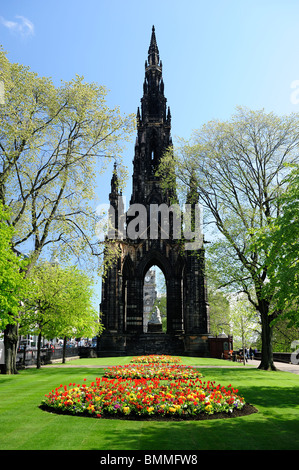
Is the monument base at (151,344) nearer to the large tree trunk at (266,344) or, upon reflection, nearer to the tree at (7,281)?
the large tree trunk at (266,344)

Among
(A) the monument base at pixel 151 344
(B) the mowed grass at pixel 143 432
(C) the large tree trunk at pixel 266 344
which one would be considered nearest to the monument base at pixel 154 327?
(A) the monument base at pixel 151 344

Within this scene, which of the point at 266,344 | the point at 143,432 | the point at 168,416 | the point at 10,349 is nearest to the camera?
the point at 143,432

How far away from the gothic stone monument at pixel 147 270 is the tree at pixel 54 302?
352 inches

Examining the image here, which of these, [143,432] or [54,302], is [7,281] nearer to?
[54,302]

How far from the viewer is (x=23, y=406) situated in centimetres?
1023

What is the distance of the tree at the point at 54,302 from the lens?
24.1 m

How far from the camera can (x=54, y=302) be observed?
2434cm

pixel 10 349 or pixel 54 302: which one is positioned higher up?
pixel 54 302

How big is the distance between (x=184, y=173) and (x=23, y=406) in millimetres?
22424

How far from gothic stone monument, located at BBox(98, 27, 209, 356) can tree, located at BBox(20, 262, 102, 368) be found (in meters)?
8.93

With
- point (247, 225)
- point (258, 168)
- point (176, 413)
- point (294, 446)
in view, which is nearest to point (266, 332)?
point (247, 225)

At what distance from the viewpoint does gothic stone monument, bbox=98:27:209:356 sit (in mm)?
39969

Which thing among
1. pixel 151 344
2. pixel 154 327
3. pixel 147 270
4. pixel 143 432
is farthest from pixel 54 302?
pixel 147 270

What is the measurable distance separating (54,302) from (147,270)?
83.5 feet
